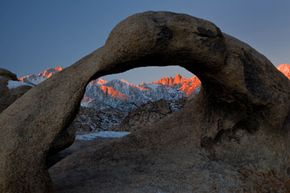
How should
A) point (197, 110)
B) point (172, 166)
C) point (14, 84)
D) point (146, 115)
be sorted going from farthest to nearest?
point (146, 115), point (197, 110), point (14, 84), point (172, 166)

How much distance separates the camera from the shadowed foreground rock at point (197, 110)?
156 inches

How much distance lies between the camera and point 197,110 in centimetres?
636

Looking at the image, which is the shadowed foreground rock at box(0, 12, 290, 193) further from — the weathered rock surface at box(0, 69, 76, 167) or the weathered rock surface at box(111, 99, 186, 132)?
the weathered rock surface at box(111, 99, 186, 132)

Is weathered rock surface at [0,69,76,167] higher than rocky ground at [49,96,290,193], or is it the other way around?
weathered rock surface at [0,69,76,167]

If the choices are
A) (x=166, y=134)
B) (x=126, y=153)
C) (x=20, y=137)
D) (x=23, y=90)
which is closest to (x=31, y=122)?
(x=20, y=137)

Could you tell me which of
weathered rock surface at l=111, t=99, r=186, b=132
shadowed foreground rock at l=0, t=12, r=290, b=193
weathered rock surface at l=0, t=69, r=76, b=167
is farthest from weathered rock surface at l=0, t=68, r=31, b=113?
weathered rock surface at l=111, t=99, r=186, b=132

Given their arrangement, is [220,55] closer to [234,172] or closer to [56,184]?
[234,172]

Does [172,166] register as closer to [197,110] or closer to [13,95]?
[197,110]

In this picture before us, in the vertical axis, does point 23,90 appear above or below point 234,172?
above

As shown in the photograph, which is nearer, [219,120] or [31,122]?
[31,122]

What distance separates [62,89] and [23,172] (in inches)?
39.8

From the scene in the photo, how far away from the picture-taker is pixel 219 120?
5.86 metres

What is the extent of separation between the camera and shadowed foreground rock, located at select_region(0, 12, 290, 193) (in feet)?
13.0

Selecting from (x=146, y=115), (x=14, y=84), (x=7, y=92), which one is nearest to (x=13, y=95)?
(x=7, y=92)
